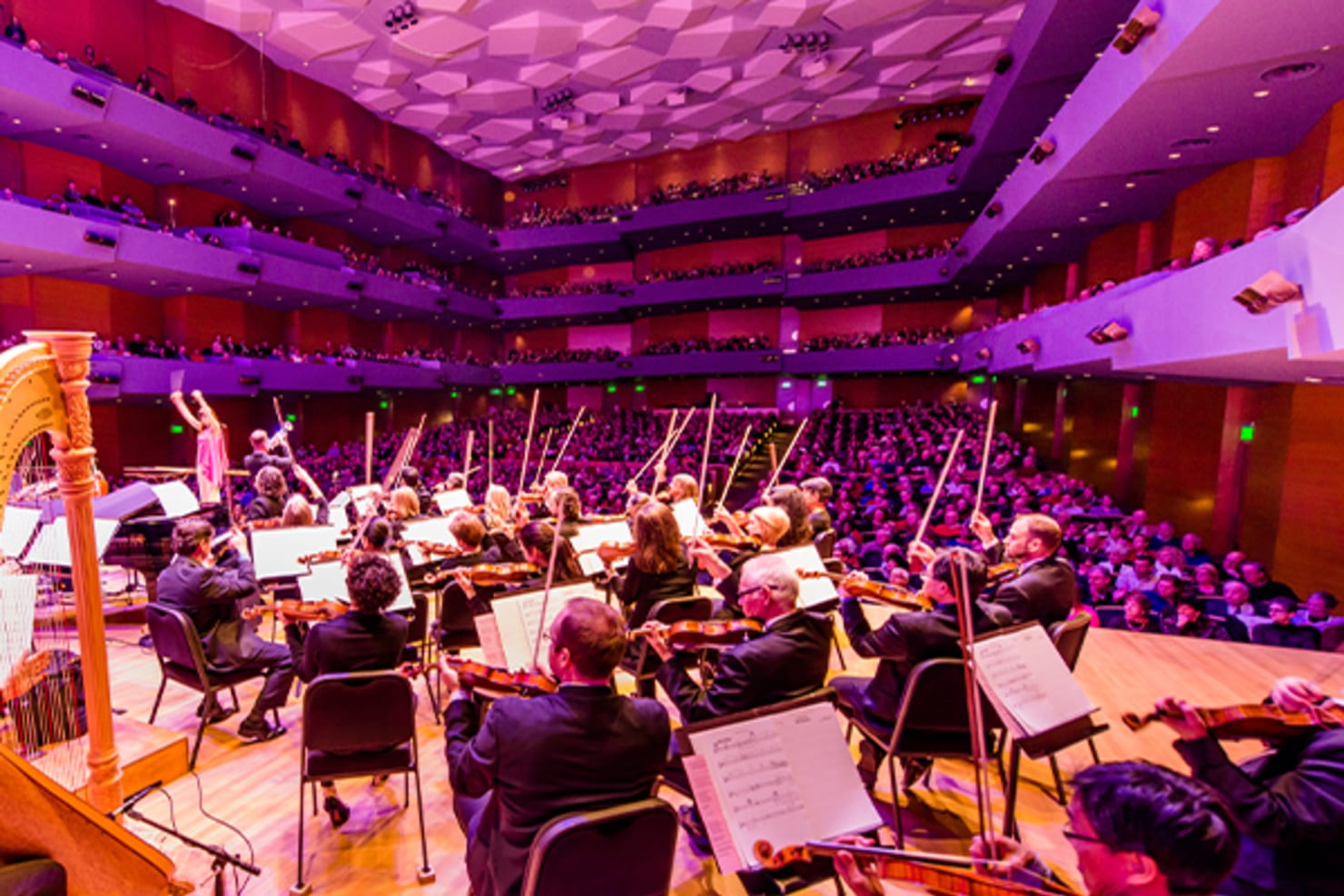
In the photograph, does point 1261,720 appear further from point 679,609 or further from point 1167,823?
point 679,609

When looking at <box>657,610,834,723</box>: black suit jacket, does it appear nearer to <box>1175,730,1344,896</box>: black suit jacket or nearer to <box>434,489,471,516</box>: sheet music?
<box>1175,730,1344,896</box>: black suit jacket

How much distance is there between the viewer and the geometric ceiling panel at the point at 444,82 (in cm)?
1773

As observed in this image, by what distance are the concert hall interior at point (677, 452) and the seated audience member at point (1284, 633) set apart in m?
0.03

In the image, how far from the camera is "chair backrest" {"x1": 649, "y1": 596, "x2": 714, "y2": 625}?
360 centimetres

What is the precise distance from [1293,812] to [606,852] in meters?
1.81

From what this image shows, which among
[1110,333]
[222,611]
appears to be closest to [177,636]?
[222,611]

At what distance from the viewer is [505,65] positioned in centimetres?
1728

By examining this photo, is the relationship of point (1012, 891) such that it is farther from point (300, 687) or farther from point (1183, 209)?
point (1183, 209)

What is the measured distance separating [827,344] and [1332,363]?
54.3ft

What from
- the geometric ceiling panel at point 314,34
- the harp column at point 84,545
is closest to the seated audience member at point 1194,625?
the harp column at point 84,545

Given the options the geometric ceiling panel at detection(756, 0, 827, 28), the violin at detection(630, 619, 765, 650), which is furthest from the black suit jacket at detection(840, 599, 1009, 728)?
the geometric ceiling panel at detection(756, 0, 827, 28)

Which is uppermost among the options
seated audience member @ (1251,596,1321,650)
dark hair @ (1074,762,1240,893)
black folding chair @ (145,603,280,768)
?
dark hair @ (1074,762,1240,893)

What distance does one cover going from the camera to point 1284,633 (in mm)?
5480

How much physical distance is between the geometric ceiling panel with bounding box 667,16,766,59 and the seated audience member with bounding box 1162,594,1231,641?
1470cm
